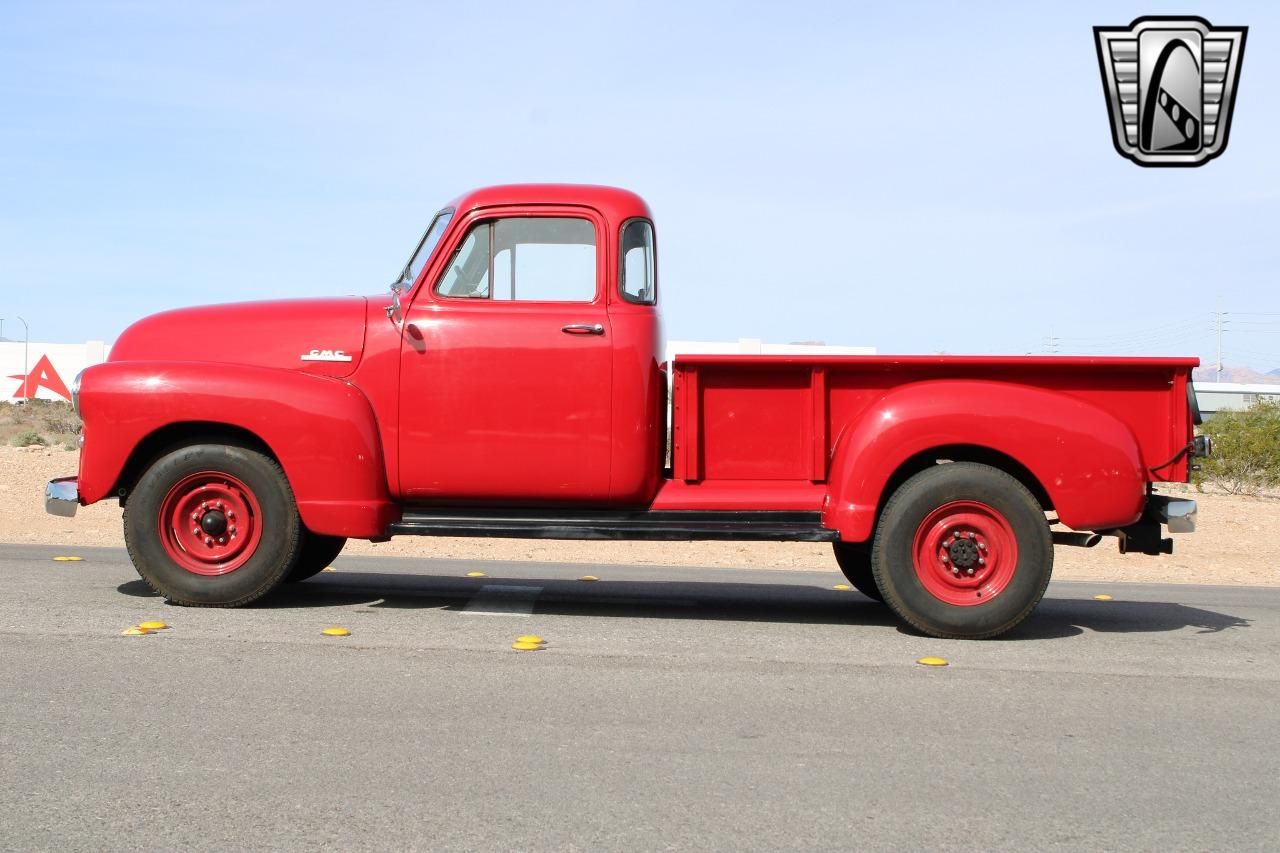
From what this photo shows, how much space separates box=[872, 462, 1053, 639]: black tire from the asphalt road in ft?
0.45

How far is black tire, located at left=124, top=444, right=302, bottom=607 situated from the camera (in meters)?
6.84

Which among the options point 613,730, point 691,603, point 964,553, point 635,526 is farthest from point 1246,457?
point 613,730

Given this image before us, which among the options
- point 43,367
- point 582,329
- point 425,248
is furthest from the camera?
point 43,367

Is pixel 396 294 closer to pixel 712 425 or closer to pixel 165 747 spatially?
pixel 712 425

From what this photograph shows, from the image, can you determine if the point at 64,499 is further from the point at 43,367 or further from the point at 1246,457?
the point at 43,367

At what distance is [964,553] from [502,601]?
9.01 ft

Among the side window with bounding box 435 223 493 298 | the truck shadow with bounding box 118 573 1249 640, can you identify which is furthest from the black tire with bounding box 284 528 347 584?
the side window with bounding box 435 223 493 298

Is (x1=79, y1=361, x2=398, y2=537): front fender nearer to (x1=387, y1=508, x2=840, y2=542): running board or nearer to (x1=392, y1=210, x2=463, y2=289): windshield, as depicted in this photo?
(x1=387, y1=508, x2=840, y2=542): running board

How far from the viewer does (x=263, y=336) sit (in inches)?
279

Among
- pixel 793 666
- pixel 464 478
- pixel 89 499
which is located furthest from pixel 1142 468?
pixel 89 499

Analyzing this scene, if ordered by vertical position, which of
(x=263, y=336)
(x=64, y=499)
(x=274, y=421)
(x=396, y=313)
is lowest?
(x=64, y=499)

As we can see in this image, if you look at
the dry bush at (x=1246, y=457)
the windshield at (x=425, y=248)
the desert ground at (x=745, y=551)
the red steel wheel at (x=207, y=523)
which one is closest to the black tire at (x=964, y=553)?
the windshield at (x=425, y=248)

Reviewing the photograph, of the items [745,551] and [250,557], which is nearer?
[250,557]

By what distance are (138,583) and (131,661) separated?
256 cm
